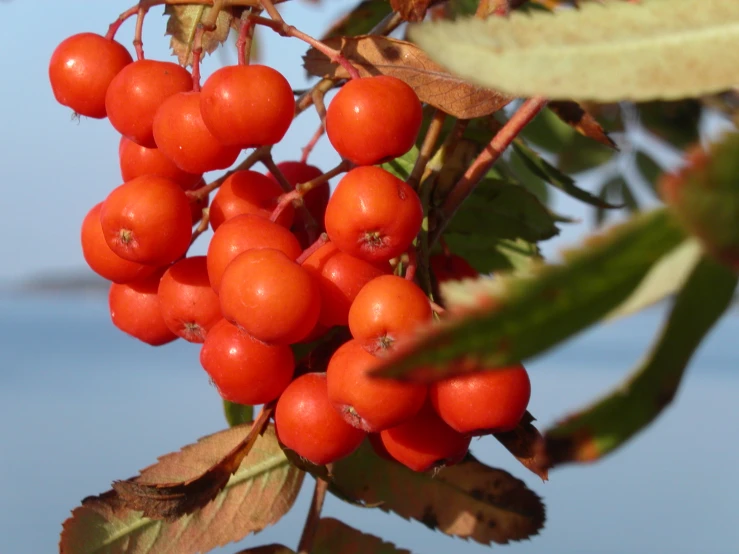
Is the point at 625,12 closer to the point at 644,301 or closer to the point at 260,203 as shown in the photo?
the point at 644,301

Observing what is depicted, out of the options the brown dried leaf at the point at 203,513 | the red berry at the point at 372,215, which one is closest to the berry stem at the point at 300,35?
the red berry at the point at 372,215

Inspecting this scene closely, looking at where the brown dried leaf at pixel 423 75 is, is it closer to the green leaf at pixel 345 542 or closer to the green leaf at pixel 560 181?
the green leaf at pixel 560 181

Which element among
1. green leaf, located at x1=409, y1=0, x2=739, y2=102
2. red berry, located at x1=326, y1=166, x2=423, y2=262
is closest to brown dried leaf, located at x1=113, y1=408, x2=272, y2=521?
red berry, located at x1=326, y1=166, x2=423, y2=262

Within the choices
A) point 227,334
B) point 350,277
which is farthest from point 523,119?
point 227,334

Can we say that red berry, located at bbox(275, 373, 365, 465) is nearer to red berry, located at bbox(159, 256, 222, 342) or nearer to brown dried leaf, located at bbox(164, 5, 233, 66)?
red berry, located at bbox(159, 256, 222, 342)

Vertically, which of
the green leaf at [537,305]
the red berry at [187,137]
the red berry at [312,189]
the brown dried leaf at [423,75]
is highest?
the brown dried leaf at [423,75]

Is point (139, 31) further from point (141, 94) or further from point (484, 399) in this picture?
point (484, 399)
